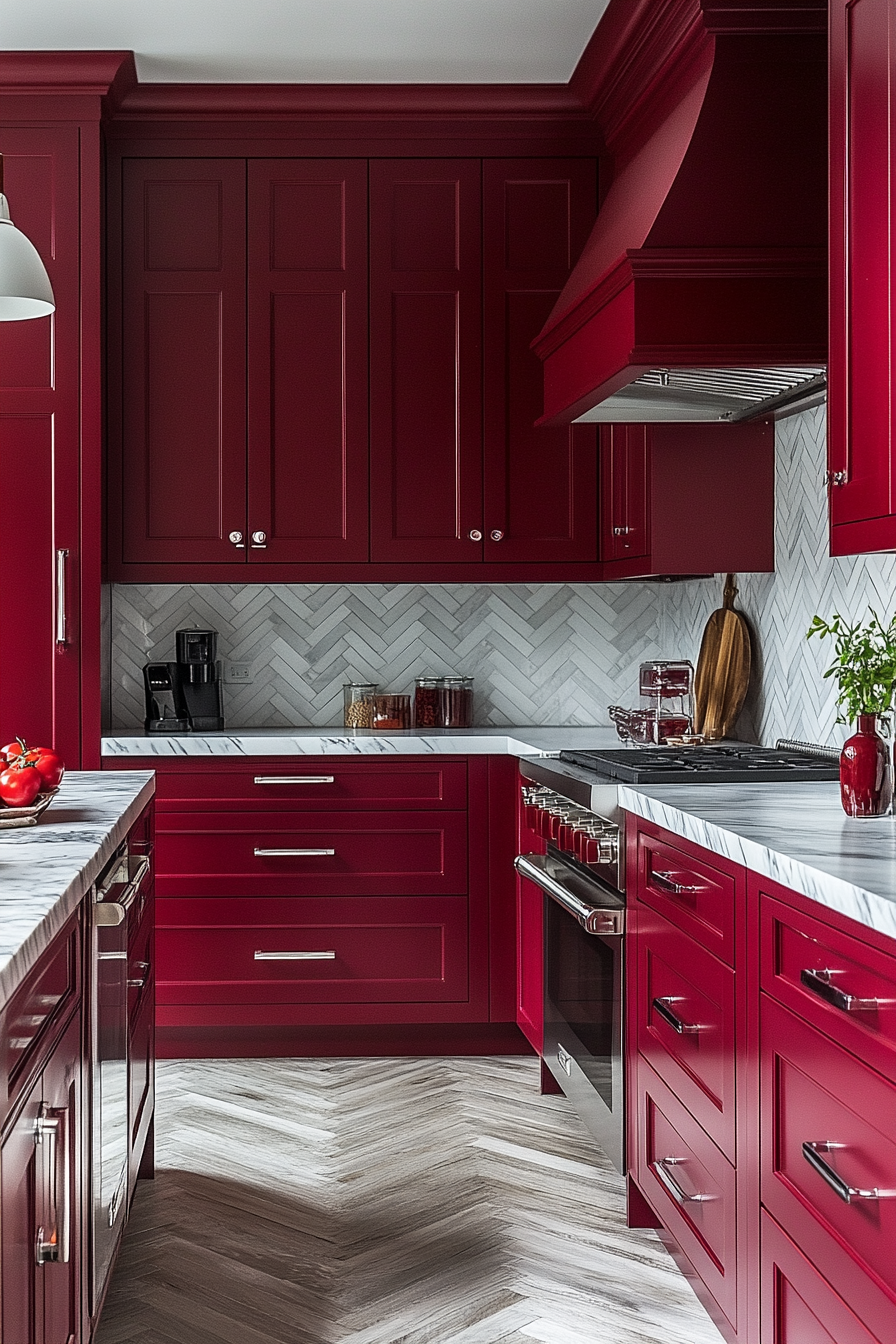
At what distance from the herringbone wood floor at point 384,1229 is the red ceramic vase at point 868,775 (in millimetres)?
993

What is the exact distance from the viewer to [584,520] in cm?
399

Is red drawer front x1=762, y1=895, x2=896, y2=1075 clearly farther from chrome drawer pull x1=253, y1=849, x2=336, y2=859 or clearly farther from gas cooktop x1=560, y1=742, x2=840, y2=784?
chrome drawer pull x1=253, y1=849, x2=336, y2=859

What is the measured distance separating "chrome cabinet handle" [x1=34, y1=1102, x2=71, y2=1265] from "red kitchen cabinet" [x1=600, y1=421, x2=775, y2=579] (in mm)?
2189

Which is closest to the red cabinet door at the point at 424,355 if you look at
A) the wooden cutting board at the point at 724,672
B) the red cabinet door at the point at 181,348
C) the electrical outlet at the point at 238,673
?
the red cabinet door at the point at 181,348

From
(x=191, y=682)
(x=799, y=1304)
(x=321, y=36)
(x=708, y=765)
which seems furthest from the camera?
(x=191, y=682)

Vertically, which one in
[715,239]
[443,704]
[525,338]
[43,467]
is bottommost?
[443,704]

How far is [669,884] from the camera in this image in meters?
2.31

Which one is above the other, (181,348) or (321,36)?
(321,36)

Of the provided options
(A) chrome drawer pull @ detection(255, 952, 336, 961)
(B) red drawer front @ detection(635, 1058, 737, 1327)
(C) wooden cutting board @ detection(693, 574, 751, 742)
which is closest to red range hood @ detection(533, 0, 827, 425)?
(C) wooden cutting board @ detection(693, 574, 751, 742)

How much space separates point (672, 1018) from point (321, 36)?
2760 millimetres

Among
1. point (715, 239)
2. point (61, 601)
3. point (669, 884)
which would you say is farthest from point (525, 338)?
point (669, 884)

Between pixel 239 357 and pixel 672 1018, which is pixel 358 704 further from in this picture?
pixel 672 1018

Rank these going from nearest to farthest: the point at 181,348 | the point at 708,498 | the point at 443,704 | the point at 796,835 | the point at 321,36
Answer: the point at 796,835, the point at 708,498, the point at 321,36, the point at 181,348, the point at 443,704

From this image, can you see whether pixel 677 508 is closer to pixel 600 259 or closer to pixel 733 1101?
pixel 600 259
